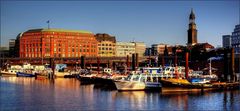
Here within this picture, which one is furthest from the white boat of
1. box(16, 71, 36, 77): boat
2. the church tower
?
the church tower

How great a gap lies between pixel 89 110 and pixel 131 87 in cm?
2408

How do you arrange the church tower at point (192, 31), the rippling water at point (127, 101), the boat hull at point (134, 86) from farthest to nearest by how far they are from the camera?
the church tower at point (192, 31), the boat hull at point (134, 86), the rippling water at point (127, 101)

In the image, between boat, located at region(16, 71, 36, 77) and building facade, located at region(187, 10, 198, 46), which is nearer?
boat, located at region(16, 71, 36, 77)

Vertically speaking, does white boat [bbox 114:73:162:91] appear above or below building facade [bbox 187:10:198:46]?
below

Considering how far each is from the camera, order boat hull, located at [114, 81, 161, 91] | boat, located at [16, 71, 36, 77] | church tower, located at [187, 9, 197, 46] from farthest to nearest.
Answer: church tower, located at [187, 9, 197, 46] < boat, located at [16, 71, 36, 77] < boat hull, located at [114, 81, 161, 91]

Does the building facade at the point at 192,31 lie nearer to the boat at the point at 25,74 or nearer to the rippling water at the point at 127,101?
the boat at the point at 25,74

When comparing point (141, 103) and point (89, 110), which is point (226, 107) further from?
point (89, 110)

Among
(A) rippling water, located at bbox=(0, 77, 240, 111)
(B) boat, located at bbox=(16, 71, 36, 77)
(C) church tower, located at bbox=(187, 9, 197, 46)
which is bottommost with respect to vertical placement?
(A) rippling water, located at bbox=(0, 77, 240, 111)

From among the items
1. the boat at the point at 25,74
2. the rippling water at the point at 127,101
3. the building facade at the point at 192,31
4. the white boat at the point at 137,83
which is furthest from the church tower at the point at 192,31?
the rippling water at the point at 127,101

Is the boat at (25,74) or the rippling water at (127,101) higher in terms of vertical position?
the boat at (25,74)

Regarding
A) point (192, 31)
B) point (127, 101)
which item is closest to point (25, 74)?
point (192, 31)

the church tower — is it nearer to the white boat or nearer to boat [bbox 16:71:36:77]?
boat [bbox 16:71:36:77]

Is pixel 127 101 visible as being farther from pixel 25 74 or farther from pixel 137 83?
pixel 25 74

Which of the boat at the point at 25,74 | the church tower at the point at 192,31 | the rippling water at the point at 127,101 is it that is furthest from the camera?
the church tower at the point at 192,31
